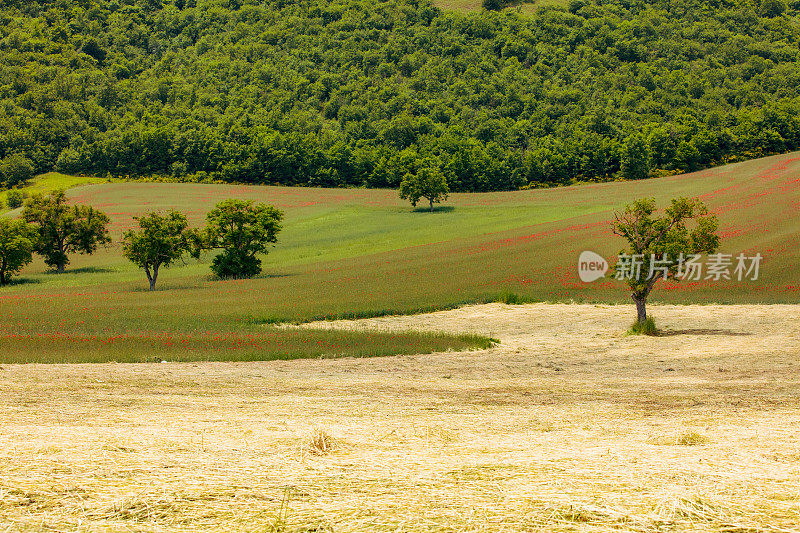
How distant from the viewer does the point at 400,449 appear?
9859mm

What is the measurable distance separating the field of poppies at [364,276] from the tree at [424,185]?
8.96ft

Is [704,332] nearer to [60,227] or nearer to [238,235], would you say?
[238,235]

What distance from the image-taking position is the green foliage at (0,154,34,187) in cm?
14238

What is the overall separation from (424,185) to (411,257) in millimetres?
39670

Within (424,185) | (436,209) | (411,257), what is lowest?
(411,257)

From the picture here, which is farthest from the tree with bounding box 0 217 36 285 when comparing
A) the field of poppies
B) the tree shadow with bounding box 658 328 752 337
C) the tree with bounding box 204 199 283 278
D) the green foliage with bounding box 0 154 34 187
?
the green foliage with bounding box 0 154 34 187

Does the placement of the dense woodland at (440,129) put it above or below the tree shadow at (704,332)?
above

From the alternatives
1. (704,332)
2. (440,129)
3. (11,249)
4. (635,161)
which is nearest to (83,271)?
(11,249)

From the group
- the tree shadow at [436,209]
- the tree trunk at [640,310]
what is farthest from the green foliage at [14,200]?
the tree trunk at [640,310]

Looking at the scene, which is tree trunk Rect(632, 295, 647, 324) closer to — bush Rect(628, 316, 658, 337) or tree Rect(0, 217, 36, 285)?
bush Rect(628, 316, 658, 337)

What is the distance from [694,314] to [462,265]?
23.4 meters

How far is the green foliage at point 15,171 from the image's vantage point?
5605 inches

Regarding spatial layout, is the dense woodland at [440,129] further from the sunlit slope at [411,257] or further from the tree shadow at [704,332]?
the tree shadow at [704,332]

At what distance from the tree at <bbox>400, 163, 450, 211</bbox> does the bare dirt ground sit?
8255 centimetres
